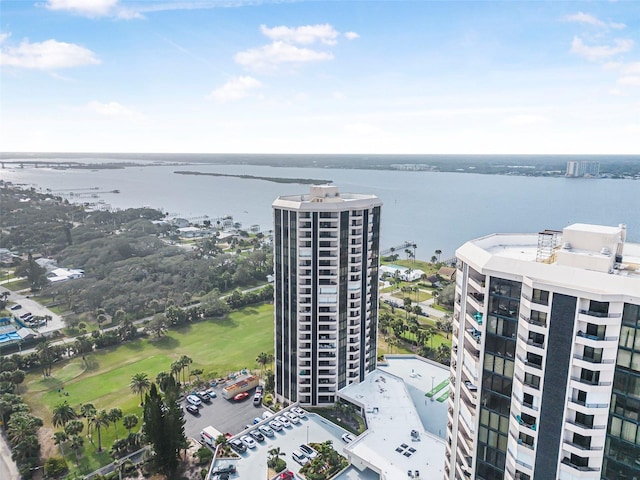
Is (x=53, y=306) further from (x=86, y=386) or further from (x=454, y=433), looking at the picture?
(x=454, y=433)

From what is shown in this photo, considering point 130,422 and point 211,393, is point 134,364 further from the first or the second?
point 130,422

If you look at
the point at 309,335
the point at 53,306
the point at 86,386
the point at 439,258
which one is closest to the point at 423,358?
the point at 309,335

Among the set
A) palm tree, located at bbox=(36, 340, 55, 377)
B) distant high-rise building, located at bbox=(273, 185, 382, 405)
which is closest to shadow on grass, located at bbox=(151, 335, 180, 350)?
A: palm tree, located at bbox=(36, 340, 55, 377)

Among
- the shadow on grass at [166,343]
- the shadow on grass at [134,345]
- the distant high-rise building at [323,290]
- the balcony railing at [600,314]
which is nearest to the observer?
the balcony railing at [600,314]

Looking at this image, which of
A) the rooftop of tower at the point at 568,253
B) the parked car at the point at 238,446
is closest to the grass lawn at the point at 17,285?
the parked car at the point at 238,446

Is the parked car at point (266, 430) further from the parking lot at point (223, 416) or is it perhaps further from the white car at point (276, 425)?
the parking lot at point (223, 416)

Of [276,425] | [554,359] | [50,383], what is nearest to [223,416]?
[276,425]
